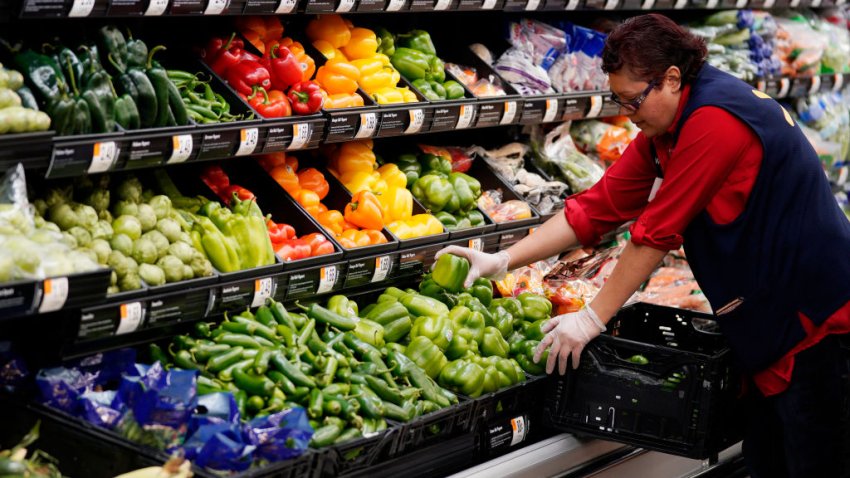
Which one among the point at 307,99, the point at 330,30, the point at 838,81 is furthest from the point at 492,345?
the point at 838,81

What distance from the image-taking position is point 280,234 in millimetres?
3754

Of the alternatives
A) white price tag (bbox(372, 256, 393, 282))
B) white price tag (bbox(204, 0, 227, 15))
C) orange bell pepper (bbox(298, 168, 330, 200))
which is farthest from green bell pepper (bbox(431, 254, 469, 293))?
white price tag (bbox(204, 0, 227, 15))

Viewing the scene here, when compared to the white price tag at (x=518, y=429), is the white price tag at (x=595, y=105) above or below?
above

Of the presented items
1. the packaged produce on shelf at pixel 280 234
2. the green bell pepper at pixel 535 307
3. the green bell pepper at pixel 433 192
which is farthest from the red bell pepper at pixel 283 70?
the green bell pepper at pixel 535 307

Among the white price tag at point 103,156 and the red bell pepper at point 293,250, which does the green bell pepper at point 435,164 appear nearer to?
the red bell pepper at point 293,250

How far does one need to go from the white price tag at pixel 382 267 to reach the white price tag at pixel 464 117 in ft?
2.46

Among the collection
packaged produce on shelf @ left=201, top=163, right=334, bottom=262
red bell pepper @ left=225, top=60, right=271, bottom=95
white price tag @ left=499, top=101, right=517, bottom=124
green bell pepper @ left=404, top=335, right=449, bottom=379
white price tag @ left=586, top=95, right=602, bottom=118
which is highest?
red bell pepper @ left=225, top=60, right=271, bottom=95

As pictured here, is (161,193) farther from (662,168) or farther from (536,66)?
(536,66)

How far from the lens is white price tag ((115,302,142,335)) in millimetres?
3049

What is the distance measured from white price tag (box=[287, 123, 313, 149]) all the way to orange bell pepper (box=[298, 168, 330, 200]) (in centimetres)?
50

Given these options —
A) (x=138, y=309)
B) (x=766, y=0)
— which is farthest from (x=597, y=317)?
(x=766, y=0)

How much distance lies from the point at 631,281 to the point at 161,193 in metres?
1.69

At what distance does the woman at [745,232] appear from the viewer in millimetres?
3250

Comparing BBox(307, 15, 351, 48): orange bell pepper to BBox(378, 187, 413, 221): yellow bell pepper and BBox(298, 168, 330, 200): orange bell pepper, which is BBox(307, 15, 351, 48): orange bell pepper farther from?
BBox(378, 187, 413, 221): yellow bell pepper
